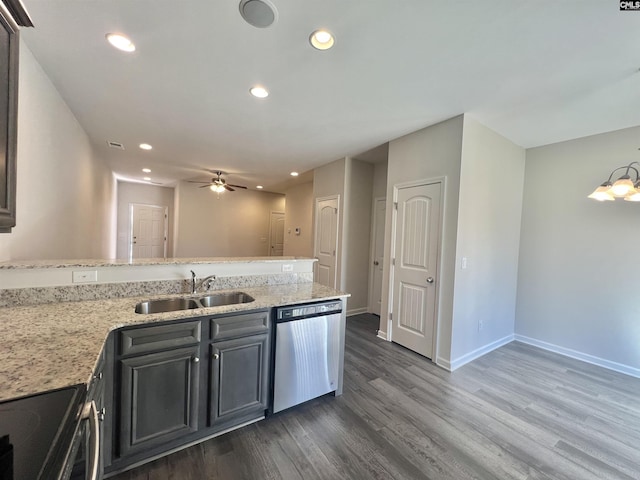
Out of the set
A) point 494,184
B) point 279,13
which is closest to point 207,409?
point 279,13

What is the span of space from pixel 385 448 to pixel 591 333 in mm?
3230

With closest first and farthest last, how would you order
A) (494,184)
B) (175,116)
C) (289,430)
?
(289,430), (175,116), (494,184)

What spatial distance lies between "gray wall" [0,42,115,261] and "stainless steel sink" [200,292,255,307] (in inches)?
54.9

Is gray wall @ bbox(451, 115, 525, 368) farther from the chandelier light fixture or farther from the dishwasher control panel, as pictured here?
the dishwasher control panel

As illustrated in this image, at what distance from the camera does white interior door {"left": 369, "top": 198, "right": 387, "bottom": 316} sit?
4695 millimetres

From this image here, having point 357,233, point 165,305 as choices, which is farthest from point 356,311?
point 165,305

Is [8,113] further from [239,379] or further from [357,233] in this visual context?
[357,233]

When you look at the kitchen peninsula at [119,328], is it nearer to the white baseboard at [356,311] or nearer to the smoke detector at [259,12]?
the smoke detector at [259,12]

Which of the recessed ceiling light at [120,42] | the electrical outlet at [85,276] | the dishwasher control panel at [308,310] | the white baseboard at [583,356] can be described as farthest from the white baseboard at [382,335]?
the recessed ceiling light at [120,42]

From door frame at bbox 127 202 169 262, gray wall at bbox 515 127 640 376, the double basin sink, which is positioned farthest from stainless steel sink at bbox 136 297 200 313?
door frame at bbox 127 202 169 262

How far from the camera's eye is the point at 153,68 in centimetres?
214

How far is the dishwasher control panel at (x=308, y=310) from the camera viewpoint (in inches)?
78.2

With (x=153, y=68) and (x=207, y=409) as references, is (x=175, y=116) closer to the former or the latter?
(x=153, y=68)

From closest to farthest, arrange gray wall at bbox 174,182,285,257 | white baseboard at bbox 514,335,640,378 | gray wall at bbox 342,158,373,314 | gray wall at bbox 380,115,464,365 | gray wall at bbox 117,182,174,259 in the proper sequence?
gray wall at bbox 380,115,464,365 → white baseboard at bbox 514,335,640,378 → gray wall at bbox 342,158,373,314 → gray wall at bbox 174,182,285,257 → gray wall at bbox 117,182,174,259
